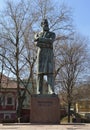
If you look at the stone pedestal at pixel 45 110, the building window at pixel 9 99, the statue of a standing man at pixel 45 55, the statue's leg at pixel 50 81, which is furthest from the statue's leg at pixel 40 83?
the building window at pixel 9 99

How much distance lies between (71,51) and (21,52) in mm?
6945

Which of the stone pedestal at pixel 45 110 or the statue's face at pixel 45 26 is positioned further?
the statue's face at pixel 45 26

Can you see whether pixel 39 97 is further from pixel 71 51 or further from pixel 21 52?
pixel 71 51

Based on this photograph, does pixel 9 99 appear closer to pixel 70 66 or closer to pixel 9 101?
pixel 9 101

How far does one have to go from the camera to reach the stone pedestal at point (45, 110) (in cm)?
1231

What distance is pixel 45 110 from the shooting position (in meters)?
12.4

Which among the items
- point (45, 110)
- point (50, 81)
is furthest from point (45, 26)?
point (45, 110)

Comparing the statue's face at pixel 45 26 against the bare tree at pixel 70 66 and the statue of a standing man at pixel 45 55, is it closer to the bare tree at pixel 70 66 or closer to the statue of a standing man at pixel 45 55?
the statue of a standing man at pixel 45 55

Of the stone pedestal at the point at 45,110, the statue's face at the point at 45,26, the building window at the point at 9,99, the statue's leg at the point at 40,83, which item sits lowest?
the stone pedestal at the point at 45,110

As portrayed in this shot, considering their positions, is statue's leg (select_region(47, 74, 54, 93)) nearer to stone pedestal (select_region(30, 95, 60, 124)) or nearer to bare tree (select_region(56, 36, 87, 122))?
stone pedestal (select_region(30, 95, 60, 124))

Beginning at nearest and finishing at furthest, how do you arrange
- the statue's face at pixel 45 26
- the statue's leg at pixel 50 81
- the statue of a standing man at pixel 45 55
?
the statue's leg at pixel 50 81 < the statue of a standing man at pixel 45 55 < the statue's face at pixel 45 26

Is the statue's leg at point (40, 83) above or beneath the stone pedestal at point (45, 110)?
above

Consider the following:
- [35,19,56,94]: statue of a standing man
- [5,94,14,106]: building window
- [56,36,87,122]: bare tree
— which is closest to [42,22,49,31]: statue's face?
[35,19,56,94]: statue of a standing man

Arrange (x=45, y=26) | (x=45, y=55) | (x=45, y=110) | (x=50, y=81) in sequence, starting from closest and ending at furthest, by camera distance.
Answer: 1. (x=45, y=110)
2. (x=50, y=81)
3. (x=45, y=55)
4. (x=45, y=26)
